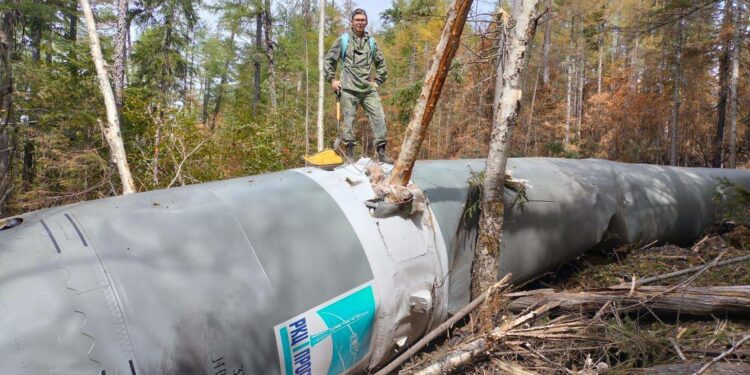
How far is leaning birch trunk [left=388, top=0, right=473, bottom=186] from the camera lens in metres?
3.31

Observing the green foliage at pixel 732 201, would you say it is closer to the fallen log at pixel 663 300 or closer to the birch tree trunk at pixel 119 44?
the fallen log at pixel 663 300

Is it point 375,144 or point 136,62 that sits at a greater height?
point 136,62

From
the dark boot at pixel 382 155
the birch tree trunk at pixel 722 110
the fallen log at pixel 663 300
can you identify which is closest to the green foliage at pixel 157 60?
the dark boot at pixel 382 155

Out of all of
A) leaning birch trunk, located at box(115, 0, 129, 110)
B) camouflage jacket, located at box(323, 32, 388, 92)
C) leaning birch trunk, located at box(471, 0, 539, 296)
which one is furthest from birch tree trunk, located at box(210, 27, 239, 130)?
leaning birch trunk, located at box(471, 0, 539, 296)

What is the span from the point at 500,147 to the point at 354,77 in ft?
7.86

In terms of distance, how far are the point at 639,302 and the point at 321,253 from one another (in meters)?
2.63

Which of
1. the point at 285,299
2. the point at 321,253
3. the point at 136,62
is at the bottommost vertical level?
the point at 285,299

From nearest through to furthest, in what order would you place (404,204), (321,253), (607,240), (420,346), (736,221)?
(321,253) → (420,346) → (404,204) → (607,240) → (736,221)

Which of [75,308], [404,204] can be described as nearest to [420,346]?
[404,204]

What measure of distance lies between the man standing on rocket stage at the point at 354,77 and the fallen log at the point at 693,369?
3522mm

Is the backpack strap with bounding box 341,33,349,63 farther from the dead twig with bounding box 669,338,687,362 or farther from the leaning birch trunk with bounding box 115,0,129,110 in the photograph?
the leaning birch trunk with bounding box 115,0,129,110

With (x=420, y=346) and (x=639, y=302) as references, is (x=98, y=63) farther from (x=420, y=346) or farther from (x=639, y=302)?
(x=639, y=302)

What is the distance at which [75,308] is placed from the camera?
1.84 metres

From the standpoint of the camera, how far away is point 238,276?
7.35 feet
